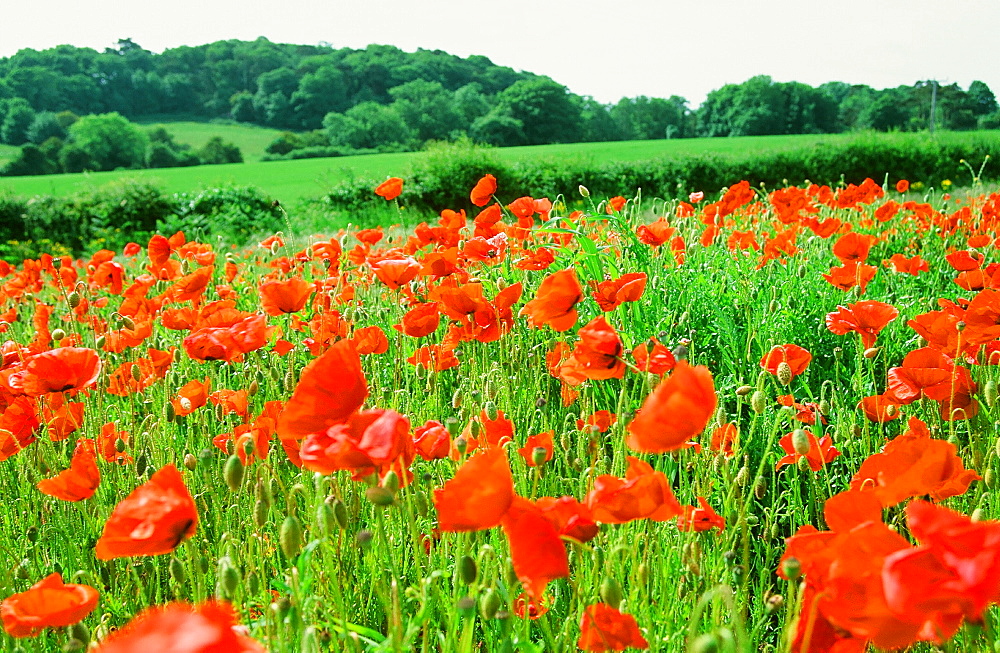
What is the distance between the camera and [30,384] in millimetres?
1531

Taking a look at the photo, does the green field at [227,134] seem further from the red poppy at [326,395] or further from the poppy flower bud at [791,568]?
the poppy flower bud at [791,568]

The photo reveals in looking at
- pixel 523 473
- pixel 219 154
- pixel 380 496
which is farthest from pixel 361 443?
pixel 219 154

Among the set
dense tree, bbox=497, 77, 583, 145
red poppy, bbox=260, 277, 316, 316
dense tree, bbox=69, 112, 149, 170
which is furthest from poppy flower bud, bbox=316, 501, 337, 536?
dense tree, bbox=497, 77, 583, 145

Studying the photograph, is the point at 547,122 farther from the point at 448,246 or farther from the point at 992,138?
the point at 448,246

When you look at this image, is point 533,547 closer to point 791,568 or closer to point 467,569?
point 467,569

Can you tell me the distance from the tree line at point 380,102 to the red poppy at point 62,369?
52.6m

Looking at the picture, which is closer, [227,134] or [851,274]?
[851,274]

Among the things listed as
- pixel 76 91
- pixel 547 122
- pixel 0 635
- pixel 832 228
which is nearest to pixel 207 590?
pixel 0 635

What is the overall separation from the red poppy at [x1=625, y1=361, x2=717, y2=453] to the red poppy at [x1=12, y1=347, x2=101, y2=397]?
1079mm

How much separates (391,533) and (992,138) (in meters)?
27.0

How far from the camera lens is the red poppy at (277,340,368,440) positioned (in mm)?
971

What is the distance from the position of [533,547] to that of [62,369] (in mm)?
1069

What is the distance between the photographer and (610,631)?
0.96 meters

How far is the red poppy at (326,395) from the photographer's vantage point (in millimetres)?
971
